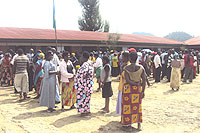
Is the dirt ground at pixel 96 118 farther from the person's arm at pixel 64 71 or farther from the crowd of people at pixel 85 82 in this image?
the person's arm at pixel 64 71

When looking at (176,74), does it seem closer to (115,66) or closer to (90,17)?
(115,66)

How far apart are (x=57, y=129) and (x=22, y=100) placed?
10.8 ft

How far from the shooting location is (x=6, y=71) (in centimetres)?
1035

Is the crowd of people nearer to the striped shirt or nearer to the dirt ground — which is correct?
the striped shirt

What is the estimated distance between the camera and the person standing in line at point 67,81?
5.72m


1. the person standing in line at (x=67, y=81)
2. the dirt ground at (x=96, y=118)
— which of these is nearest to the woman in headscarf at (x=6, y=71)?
the dirt ground at (x=96, y=118)

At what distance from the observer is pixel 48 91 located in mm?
5703

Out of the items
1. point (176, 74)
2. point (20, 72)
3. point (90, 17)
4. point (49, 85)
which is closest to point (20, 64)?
point (20, 72)

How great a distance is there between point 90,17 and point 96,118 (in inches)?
1241

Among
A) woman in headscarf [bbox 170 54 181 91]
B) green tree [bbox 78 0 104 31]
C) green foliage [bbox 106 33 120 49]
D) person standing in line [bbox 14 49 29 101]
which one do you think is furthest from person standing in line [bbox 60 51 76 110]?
green tree [bbox 78 0 104 31]

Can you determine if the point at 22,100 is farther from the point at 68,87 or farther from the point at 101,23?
the point at 101,23

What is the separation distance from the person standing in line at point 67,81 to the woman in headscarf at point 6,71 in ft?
17.8

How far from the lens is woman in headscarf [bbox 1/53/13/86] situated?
1009 centimetres

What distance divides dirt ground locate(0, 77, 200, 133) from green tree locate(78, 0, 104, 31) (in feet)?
96.2
